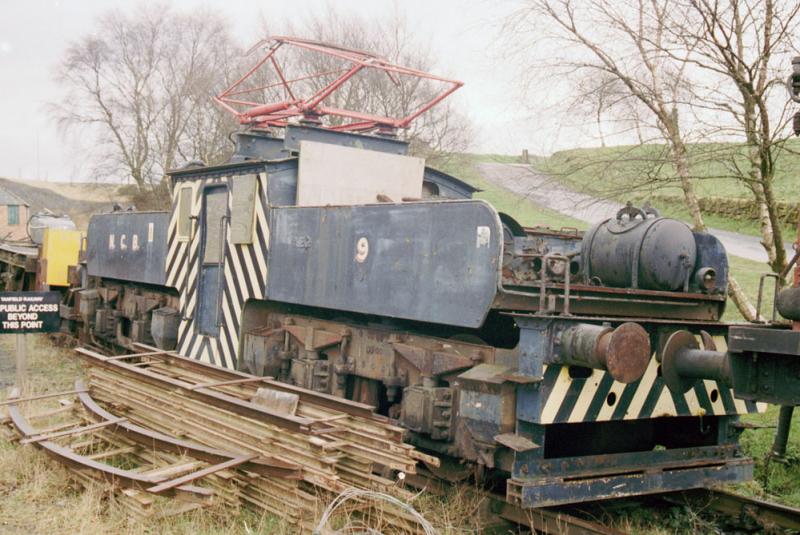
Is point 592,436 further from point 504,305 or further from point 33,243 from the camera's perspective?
point 33,243

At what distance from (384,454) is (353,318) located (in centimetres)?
228

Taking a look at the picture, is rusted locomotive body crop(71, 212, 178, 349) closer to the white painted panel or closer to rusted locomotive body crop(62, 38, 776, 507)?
rusted locomotive body crop(62, 38, 776, 507)

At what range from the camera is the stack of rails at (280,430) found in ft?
18.1

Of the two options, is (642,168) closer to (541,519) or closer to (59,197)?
(541,519)

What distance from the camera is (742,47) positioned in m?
7.59

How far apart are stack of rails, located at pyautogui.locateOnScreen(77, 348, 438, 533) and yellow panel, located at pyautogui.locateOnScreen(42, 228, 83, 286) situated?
8.41 metres

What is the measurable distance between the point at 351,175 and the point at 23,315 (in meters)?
4.04

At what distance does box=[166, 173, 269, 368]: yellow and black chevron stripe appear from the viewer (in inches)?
333

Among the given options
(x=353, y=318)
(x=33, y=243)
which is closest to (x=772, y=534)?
(x=353, y=318)

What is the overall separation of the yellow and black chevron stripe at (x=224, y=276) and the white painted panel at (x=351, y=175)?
468 mm

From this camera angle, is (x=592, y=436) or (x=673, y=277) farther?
(x=592, y=436)

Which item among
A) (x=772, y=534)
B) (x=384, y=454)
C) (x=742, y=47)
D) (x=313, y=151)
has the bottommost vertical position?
(x=772, y=534)

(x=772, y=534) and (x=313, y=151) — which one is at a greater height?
(x=313, y=151)

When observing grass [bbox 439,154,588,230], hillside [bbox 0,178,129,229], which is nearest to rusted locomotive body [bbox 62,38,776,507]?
grass [bbox 439,154,588,230]
